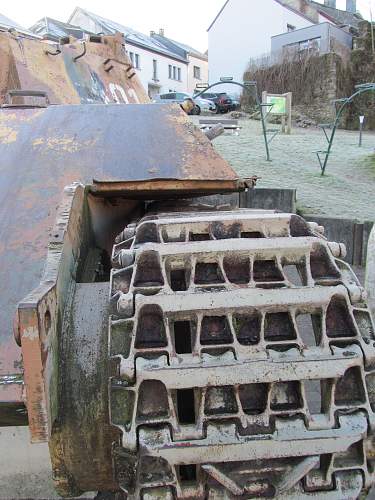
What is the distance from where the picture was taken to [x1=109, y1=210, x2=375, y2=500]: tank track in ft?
5.47

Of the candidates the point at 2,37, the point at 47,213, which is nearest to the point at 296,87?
the point at 2,37

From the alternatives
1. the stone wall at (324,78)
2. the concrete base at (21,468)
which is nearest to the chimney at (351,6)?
the stone wall at (324,78)

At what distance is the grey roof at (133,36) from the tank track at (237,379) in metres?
39.3

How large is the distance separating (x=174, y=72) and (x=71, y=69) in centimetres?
4582

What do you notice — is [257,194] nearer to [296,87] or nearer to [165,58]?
[296,87]

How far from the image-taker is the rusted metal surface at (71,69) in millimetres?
4395

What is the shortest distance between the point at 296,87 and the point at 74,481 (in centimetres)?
2542

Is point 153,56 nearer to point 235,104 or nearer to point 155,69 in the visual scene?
point 155,69

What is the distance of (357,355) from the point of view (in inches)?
67.2

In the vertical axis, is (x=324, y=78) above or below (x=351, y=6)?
below

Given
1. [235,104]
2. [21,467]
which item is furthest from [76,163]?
[235,104]

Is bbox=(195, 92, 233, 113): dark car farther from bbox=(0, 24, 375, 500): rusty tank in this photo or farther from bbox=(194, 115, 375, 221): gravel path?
bbox=(0, 24, 375, 500): rusty tank

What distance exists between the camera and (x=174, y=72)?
4881 centimetres

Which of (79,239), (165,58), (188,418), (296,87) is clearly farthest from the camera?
(165,58)
